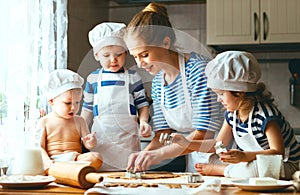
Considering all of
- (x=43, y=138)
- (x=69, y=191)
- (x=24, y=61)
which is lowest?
(x=69, y=191)

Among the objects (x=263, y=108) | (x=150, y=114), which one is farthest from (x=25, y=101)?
(x=263, y=108)

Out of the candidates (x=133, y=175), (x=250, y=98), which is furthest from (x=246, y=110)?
(x=133, y=175)

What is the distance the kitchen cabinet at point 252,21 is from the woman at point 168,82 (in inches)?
49.8

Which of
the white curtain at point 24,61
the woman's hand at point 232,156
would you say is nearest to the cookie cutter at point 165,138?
the woman's hand at point 232,156

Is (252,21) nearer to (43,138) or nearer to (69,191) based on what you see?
(43,138)

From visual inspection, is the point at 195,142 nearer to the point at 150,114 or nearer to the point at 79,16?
the point at 150,114

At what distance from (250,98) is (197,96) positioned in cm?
18

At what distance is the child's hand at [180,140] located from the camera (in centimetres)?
147

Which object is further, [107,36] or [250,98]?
[107,36]

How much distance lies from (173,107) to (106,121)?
342 millimetres

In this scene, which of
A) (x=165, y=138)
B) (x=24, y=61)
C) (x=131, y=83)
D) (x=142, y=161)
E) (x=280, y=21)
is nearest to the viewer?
(x=165, y=138)

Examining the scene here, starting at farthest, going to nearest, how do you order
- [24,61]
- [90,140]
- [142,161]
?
[24,61] < [90,140] < [142,161]

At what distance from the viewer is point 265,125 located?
1.52m

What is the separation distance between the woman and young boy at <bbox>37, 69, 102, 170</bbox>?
26cm
